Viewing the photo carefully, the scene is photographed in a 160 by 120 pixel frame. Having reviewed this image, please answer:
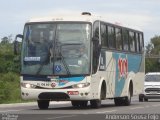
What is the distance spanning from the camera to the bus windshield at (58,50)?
26.5 m

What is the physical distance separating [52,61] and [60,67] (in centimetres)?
39

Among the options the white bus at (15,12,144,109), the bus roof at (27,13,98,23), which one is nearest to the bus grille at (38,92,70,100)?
the white bus at (15,12,144,109)

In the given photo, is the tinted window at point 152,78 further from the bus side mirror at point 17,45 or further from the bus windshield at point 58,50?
the bus side mirror at point 17,45

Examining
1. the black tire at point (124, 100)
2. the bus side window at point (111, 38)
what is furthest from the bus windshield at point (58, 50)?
the black tire at point (124, 100)

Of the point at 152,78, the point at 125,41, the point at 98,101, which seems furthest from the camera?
the point at 152,78

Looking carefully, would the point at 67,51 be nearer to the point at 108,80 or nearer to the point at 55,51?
the point at 55,51

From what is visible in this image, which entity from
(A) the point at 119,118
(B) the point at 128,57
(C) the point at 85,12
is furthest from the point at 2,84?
(A) the point at 119,118

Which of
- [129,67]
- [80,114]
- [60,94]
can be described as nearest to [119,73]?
[129,67]

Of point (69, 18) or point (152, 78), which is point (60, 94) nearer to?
point (69, 18)

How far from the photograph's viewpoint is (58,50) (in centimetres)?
2664

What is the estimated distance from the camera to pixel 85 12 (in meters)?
28.5

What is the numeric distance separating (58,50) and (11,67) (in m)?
51.6

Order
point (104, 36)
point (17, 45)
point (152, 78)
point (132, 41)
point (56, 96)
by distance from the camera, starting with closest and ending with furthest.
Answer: point (56, 96) < point (17, 45) < point (104, 36) < point (132, 41) < point (152, 78)

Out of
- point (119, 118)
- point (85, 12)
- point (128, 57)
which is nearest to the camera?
point (119, 118)
